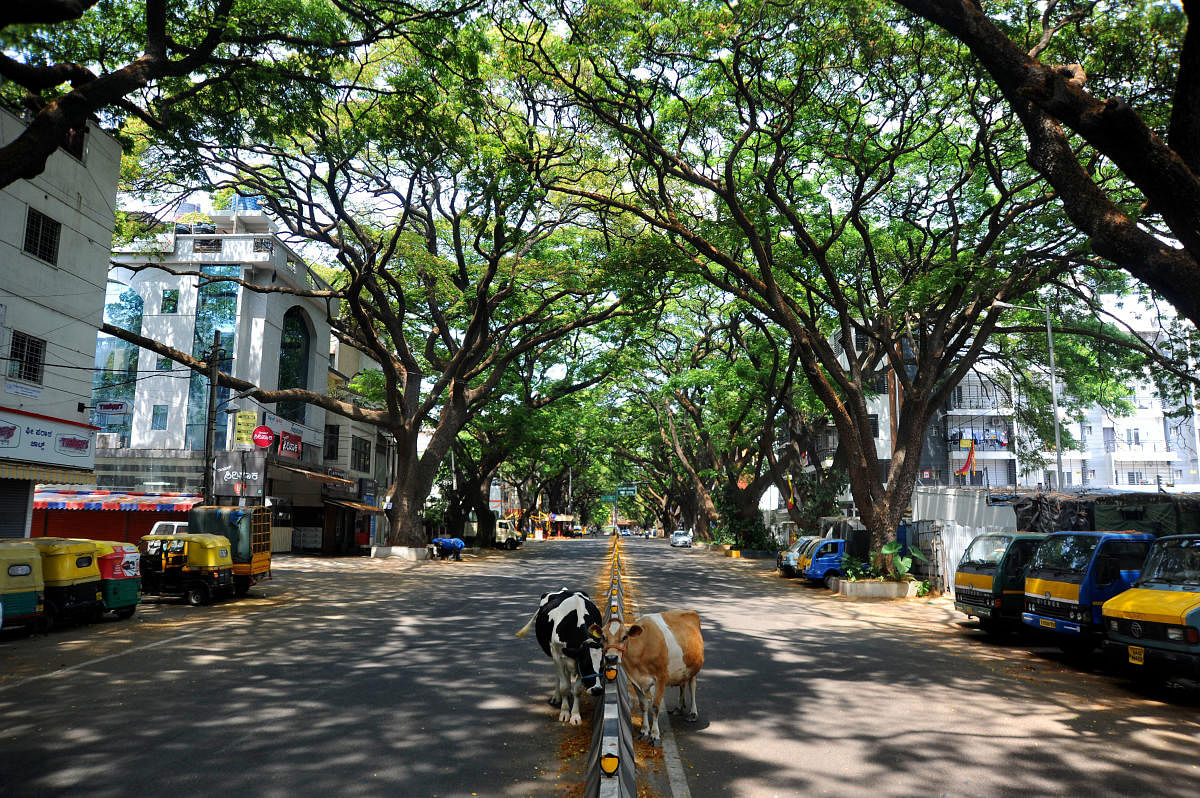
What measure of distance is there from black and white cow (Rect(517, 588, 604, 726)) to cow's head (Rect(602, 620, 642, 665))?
289 mm

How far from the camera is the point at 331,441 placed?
3931cm

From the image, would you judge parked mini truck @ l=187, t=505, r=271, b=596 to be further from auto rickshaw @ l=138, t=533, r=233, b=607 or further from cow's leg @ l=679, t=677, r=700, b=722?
cow's leg @ l=679, t=677, r=700, b=722

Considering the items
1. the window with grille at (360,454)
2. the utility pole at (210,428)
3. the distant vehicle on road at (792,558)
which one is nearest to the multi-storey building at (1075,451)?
the distant vehicle on road at (792,558)

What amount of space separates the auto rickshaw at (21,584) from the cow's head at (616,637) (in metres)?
9.43

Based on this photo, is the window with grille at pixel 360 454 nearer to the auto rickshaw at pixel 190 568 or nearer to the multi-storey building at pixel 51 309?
the multi-storey building at pixel 51 309

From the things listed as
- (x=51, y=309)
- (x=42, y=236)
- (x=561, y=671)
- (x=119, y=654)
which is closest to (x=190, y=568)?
(x=119, y=654)

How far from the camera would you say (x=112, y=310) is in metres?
29.7

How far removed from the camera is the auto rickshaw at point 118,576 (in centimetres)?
1334

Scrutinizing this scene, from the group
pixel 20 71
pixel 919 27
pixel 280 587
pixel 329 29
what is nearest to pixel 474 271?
pixel 280 587

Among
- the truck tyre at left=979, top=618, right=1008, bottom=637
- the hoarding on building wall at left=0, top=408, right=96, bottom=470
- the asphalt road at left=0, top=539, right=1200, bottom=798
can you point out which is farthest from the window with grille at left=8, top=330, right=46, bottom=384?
the truck tyre at left=979, top=618, right=1008, bottom=637

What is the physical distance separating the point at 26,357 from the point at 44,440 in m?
1.99

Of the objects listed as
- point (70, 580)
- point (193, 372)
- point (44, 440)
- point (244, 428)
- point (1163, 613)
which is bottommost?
point (70, 580)

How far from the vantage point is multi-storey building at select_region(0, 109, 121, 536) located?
17.6 metres

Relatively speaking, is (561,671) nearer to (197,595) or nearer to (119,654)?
(119,654)
